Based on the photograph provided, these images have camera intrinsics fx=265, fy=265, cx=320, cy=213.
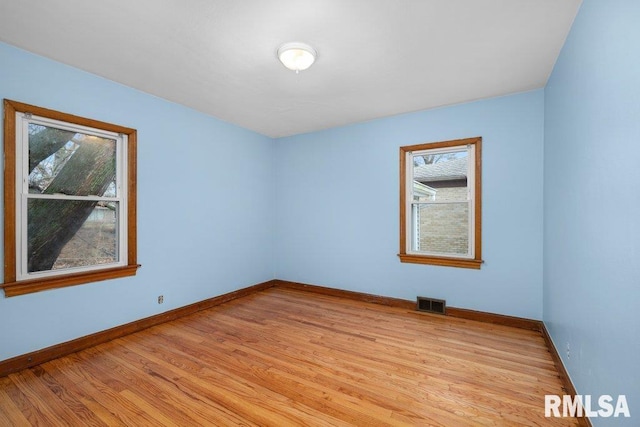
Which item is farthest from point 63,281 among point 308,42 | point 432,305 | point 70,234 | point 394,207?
point 432,305

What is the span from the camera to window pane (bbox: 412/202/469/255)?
138 inches

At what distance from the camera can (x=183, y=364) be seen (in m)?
2.34

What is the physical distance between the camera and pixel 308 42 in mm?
2184

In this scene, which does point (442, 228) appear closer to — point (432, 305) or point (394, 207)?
point (394, 207)

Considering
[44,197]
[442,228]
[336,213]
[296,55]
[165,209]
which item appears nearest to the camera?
[296,55]

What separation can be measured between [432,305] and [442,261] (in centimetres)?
61

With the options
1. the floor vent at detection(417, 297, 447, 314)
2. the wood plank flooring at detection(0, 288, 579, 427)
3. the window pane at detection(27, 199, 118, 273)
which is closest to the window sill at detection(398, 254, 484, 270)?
the floor vent at detection(417, 297, 447, 314)

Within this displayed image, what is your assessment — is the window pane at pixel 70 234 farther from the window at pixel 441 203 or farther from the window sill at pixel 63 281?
the window at pixel 441 203

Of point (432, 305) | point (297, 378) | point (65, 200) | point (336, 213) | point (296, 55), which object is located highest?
point (296, 55)

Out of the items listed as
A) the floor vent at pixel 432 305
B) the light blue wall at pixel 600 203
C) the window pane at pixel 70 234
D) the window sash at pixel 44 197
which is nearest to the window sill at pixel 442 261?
the floor vent at pixel 432 305

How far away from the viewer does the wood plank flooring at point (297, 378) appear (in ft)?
5.72

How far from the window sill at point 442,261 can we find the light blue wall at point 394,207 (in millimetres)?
74

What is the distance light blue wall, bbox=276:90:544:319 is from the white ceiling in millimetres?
454

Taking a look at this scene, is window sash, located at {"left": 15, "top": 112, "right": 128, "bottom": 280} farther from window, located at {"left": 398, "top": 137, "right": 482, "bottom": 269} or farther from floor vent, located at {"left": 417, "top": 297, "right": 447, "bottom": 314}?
floor vent, located at {"left": 417, "top": 297, "right": 447, "bottom": 314}
